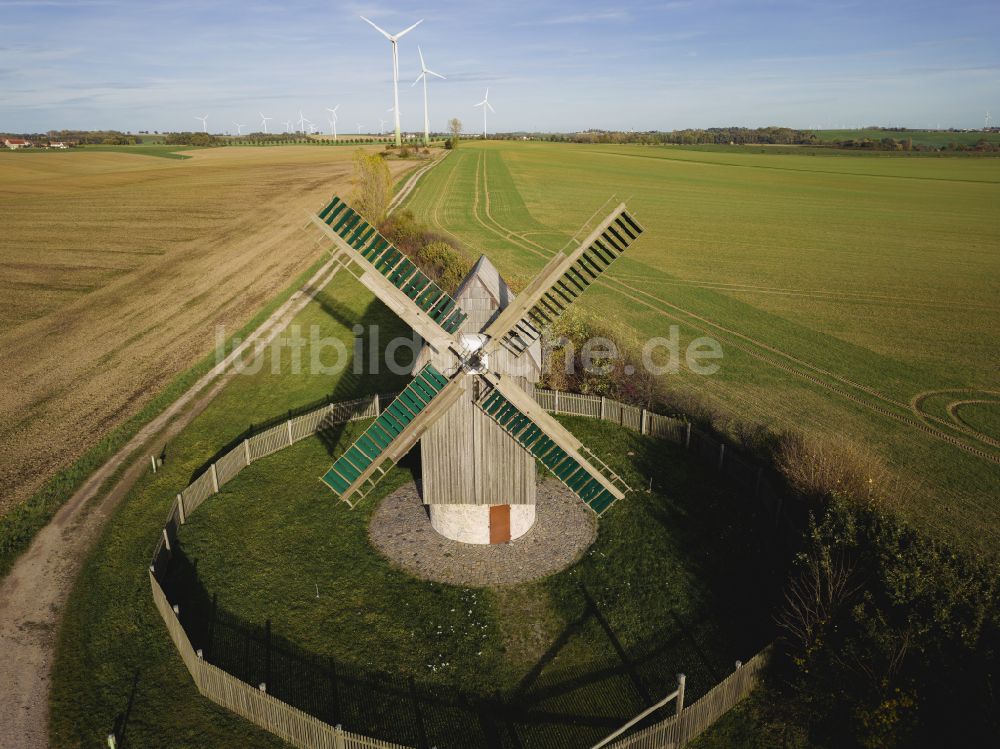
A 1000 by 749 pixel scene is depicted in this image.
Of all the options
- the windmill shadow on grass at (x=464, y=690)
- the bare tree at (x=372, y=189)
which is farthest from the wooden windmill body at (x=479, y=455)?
the bare tree at (x=372, y=189)

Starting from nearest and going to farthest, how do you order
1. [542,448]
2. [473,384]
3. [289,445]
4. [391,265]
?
[391,265] < [542,448] < [473,384] < [289,445]

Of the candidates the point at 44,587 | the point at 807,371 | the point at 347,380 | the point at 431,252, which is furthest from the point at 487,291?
the point at 431,252

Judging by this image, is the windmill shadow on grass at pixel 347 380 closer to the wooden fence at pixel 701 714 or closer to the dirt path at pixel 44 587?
the dirt path at pixel 44 587

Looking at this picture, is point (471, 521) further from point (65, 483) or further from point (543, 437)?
point (65, 483)

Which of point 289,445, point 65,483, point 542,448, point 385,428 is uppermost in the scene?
point 385,428

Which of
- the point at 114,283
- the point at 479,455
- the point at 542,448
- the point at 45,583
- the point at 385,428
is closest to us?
the point at 542,448

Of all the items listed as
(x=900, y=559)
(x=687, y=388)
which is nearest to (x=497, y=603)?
(x=900, y=559)
